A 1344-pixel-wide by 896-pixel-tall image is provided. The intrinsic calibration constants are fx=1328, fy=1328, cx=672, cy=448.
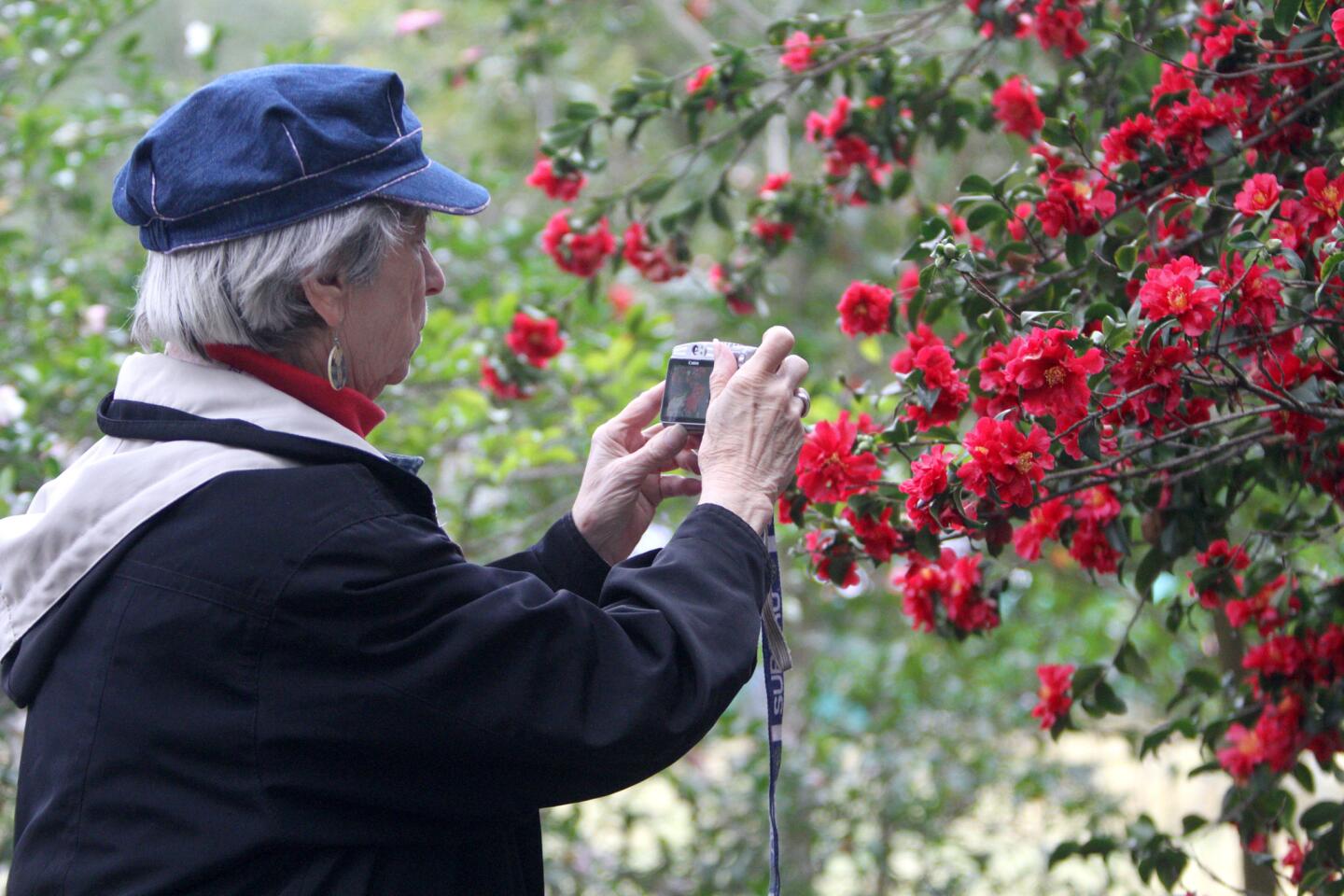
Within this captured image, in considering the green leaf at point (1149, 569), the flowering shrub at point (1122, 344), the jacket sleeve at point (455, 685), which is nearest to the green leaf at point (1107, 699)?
the flowering shrub at point (1122, 344)

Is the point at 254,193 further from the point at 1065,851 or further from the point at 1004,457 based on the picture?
the point at 1065,851

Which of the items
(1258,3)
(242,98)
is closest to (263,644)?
(242,98)

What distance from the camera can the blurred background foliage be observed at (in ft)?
10.3

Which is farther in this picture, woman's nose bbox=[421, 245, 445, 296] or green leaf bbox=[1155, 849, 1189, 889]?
green leaf bbox=[1155, 849, 1189, 889]

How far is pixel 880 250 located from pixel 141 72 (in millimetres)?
2880

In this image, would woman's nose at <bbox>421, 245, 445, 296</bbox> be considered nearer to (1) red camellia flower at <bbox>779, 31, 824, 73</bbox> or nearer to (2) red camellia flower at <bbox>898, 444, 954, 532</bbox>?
(2) red camellia flower at <bbox>898, 444, 954, 532</bbox>

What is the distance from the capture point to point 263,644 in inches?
48.3

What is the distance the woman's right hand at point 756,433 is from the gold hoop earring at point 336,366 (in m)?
0.40

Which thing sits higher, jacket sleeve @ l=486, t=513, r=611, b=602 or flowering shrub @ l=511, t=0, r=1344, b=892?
flowering shrub @ l=511, t=0, r=1344, b=892

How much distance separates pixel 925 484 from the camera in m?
1.49

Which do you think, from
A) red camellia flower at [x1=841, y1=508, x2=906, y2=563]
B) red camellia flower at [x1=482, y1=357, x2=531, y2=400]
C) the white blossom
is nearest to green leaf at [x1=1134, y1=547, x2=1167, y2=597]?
red camellia flower at [x1=841, y1=508, x2=906, y2=563]

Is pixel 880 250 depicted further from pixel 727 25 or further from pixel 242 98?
pixel 242 98

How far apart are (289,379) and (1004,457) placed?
77cm

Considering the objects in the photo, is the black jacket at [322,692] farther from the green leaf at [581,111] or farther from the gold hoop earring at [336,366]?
the green leaf at [581,111]
